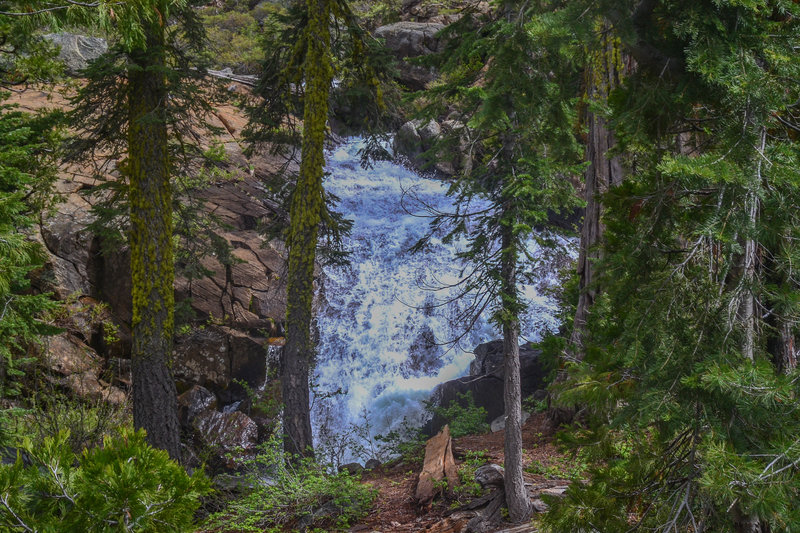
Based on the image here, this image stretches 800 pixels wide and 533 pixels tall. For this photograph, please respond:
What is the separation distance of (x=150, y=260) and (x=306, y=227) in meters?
2.28

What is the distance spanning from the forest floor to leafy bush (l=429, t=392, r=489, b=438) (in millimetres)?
291

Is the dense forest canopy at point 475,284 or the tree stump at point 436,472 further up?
the dense forest canopy at point 475,284

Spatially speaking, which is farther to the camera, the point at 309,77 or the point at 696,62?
the point at 309,77

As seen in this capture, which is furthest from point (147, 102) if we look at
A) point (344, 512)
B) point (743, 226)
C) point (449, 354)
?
point (449, 354)

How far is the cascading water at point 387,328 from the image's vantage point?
11984 mm

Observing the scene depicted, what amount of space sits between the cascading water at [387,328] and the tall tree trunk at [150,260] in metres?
3.77

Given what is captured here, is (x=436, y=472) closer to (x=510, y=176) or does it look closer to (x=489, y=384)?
(x=510, y=176)

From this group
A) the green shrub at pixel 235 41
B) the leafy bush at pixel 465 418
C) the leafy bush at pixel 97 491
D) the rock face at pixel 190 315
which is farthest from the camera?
the green shrub at pixel 235 41

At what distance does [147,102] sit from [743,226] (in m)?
7.59

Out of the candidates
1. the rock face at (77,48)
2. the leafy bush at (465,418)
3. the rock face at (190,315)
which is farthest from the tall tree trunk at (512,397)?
the rock face at (77,48)

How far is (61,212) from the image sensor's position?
11086mm

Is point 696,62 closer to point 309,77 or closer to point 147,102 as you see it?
point 309,77

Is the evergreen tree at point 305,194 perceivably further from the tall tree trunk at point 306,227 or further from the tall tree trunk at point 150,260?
the tall tree trunk at point 150,260

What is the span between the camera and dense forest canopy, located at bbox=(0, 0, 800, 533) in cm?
237
